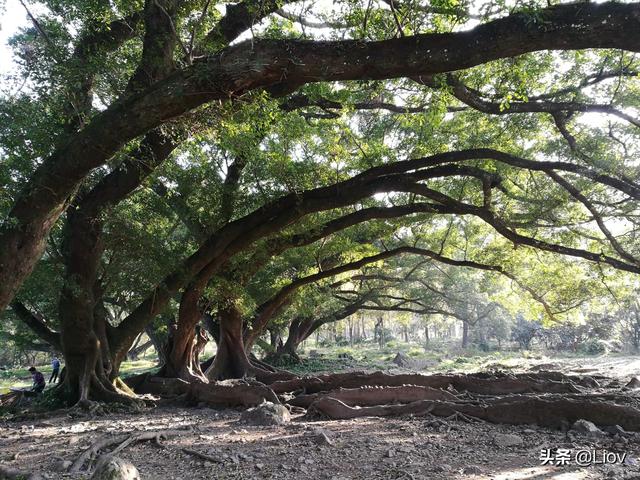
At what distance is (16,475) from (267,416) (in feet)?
10.8

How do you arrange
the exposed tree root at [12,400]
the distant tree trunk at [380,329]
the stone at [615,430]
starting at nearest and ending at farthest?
the stone at [615,430], the exposed tree root at [12,400], the distant tree trunk at [380,329]

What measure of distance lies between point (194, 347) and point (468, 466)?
27.9 ft

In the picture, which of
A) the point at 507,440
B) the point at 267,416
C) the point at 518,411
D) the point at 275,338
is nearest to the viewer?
the point at 507,440

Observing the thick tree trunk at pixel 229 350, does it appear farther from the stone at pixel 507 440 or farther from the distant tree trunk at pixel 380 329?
the distant tree trunk at pixel 380 329

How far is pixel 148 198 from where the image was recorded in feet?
32.0

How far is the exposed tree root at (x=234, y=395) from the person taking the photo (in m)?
8.21

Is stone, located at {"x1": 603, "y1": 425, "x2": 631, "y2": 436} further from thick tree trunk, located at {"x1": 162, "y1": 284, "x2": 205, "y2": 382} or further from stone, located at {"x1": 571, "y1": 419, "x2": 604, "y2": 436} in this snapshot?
thick tree trunk, located at {"x1": 162, "y1": 284, "x2": 205, "y2": 382}

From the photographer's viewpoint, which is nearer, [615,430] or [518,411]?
[615,430]

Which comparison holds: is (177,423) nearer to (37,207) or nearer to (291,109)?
(37,207)

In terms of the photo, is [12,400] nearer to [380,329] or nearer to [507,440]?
[507,440]

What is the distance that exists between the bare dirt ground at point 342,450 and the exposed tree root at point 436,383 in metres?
2.38

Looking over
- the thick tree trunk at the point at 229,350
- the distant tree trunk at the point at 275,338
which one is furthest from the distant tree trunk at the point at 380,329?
the thick tree trunk at the point at 229,350

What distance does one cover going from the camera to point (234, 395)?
27.6ft

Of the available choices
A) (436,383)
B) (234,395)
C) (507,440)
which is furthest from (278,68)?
(436,383)
